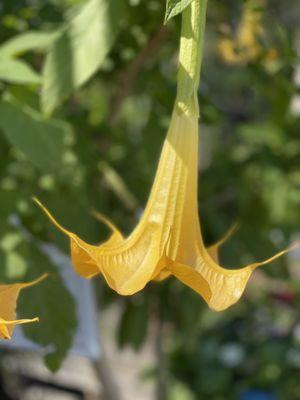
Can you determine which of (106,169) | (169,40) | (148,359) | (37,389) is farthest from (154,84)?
(148,359)

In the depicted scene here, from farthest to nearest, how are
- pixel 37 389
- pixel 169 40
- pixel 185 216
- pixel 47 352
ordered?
1. pixel 37 389
2. pixel 169 40
3. pixel 47 352
4. pixel 185 216

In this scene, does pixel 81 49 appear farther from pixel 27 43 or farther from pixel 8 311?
pixel 8 311

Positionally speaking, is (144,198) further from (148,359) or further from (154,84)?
(148,359)

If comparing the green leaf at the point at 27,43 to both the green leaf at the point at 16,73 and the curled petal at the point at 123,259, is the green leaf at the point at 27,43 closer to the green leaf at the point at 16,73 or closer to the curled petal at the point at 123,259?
the green leaf at the point at 16,73

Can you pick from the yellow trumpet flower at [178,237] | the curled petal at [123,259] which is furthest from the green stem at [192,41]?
the curled petal at [123,259]

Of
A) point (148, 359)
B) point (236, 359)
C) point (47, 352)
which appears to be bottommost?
point (148, 359)

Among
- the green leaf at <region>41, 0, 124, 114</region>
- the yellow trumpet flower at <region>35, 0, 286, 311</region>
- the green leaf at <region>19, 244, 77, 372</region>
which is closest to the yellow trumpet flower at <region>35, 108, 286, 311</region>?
the yellow trumpet flower at <region>35, 0, 286, 311</region>
